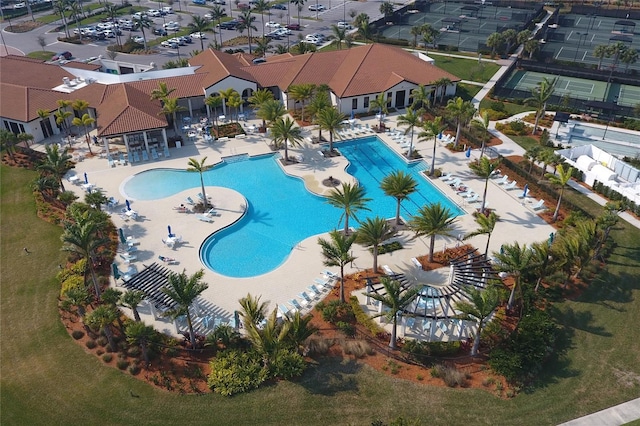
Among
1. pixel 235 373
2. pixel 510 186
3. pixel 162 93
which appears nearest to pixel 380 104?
pixel 510 186

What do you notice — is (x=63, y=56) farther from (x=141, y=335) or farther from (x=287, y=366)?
(x=287, y=366)

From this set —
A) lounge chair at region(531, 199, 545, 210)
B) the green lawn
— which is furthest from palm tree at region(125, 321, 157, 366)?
lounge chair at region(531, 199, 545, 210)

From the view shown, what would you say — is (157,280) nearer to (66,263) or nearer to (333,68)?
(66,263)

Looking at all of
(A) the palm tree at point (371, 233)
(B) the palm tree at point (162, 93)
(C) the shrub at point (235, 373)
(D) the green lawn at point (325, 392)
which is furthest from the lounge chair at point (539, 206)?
(B) the palm tree at point (162, 93)

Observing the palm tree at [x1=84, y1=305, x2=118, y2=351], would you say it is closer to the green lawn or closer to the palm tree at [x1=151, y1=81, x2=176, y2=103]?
the green lawn

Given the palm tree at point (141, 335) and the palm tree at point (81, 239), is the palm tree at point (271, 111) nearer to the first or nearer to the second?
the palm tree at point (81, 239)

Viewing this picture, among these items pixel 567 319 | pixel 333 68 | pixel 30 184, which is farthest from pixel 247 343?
pixel 333 68
